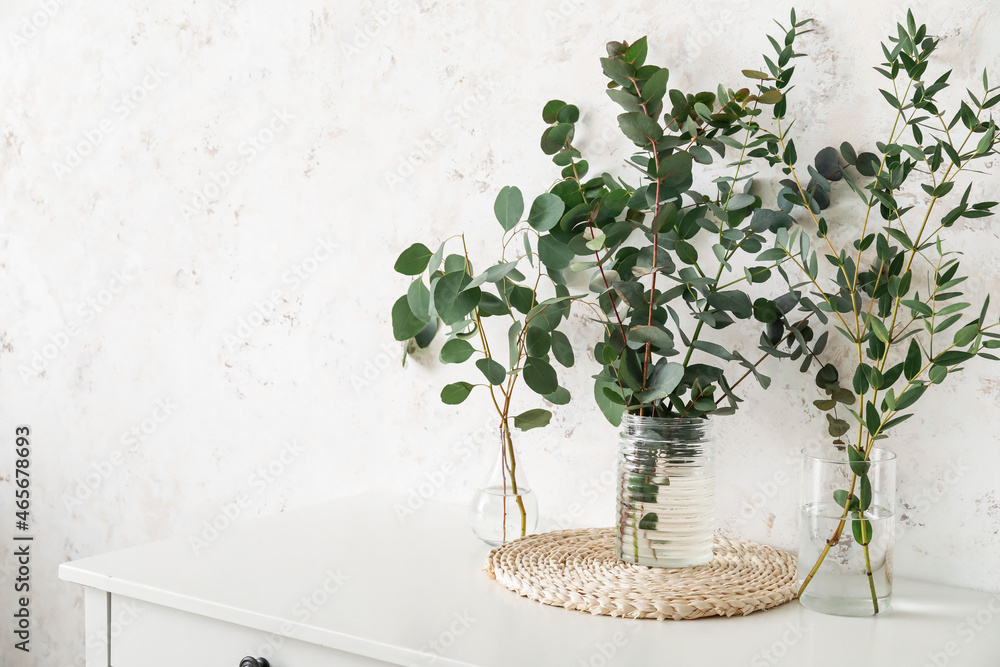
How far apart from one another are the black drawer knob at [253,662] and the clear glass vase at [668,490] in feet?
1.31

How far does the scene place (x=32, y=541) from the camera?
182 cm

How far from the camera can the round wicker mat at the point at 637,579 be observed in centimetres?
80

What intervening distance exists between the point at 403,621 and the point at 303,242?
2.58ft

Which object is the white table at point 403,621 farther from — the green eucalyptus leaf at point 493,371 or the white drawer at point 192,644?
the green eucalyptus leaf at point 493,371

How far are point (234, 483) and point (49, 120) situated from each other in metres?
0.87

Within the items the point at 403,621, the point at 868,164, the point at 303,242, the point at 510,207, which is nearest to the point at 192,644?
the point at 403,621

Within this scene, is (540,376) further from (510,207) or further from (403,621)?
(403,621)

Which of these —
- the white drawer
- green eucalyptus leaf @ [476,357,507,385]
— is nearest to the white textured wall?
green eucalyptus leaf @ [476,357,507,385]

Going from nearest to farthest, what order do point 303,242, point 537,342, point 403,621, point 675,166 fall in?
1. point 403,621
2. point 675,166
3. point 537,342
4. point 303,242

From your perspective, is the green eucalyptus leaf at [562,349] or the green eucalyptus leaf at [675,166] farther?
the green eucalyptus leaf at [562,349]

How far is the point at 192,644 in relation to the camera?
0.87 metres

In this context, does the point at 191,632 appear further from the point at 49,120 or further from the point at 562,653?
the point at 49,120

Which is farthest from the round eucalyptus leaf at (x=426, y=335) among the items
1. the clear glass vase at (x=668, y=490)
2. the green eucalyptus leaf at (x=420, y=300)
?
the clear glass vase at (x=668, y=490)

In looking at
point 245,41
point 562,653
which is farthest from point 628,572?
point 245,41
